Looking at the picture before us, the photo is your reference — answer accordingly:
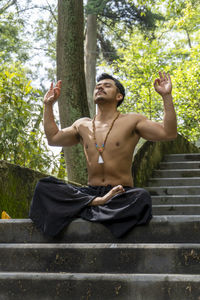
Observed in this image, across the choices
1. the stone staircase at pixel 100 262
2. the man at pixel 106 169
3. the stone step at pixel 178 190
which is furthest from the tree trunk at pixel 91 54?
the stone staircase at pixel 100 262

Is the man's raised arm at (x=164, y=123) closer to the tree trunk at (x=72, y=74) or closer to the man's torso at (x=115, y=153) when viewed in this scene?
the man's torso at (x=115, y=153)

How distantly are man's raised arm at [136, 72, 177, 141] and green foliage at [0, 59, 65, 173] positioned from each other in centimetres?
258

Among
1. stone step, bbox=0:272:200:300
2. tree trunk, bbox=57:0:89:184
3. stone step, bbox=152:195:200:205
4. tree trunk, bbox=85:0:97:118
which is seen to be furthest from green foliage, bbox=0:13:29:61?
stone step, bbox=0:272:200:300

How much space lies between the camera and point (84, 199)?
3234 millimetres

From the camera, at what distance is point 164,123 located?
129 inches

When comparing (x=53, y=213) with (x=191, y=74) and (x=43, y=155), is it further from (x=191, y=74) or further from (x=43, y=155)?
(x=191, y=74)

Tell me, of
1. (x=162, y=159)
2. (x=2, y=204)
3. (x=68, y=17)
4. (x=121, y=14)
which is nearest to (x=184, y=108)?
(x=121, y=14)

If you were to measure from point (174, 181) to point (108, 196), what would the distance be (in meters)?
3.57

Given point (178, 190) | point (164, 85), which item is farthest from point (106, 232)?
point (178, 190)

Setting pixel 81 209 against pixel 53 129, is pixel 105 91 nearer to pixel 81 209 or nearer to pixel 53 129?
pixel 53 129

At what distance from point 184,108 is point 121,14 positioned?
386cm

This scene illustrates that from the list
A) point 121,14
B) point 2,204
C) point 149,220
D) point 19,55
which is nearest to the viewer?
point 149,220

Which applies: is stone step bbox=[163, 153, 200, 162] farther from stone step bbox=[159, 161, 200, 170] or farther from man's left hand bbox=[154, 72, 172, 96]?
man's left hand bbox=[154, 72, 172, 96]

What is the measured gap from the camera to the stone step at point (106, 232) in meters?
2.92
